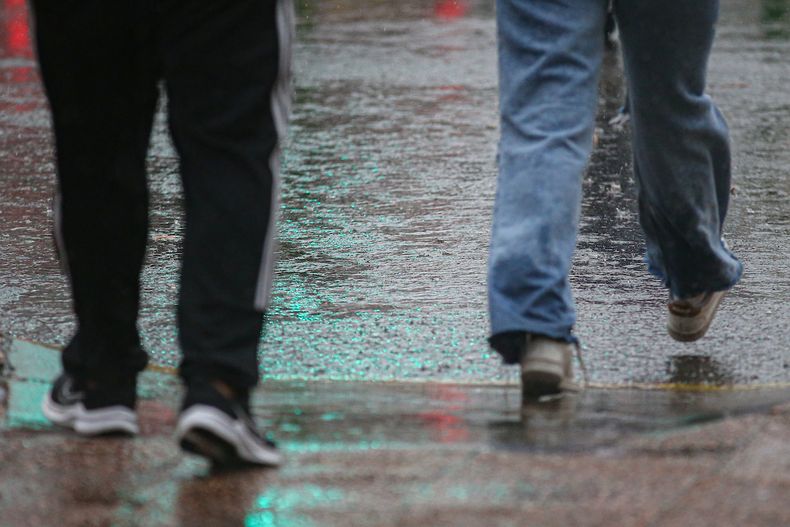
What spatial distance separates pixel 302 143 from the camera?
22.6 feet

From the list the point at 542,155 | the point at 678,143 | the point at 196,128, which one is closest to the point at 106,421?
the point at 196,128

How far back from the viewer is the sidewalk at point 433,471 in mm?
2455

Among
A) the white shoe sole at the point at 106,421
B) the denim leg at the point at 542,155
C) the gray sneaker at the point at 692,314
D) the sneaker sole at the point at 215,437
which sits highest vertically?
the denim leg at the point at 542,155

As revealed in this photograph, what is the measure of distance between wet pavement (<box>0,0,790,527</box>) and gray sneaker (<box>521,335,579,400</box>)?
79 millimetres

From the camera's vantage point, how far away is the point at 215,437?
2633 millimetres

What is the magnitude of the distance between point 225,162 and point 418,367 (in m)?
1.11

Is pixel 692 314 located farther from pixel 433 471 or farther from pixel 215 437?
pixel 215 437

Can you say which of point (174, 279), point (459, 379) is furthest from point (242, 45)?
point (174, 279)

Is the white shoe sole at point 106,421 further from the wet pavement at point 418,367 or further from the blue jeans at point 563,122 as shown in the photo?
the blue jeans at point 563,122

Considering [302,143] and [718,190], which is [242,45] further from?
[302,143]

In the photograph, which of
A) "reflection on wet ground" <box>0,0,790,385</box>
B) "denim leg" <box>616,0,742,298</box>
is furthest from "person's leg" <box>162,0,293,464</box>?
"denim leg" <box>616,0,742,298</box>

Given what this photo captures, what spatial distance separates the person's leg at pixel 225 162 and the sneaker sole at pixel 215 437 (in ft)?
0.04

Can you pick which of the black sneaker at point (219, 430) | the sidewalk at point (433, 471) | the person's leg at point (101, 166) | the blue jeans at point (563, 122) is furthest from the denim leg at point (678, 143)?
the black sneaker at point (219, 430)

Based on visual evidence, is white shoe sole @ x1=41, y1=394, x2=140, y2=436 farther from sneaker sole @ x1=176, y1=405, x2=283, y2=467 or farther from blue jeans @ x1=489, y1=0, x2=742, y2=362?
blue jeans @ x1=489, y1=0, x2=742, y2=362
